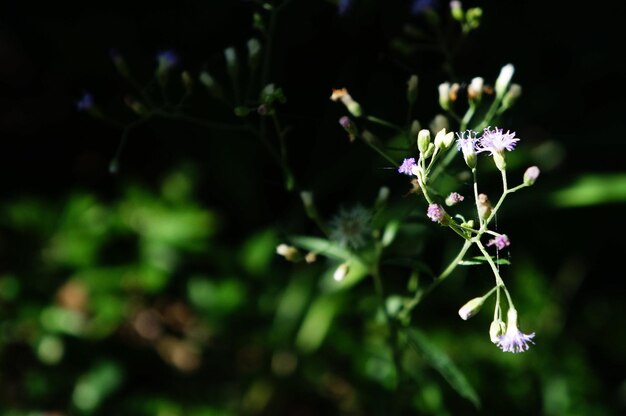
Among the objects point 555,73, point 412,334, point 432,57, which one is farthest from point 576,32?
point 412,334

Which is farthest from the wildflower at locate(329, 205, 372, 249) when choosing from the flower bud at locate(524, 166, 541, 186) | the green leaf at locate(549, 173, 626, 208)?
the green leaf at locate(549, 173, 626, 208)

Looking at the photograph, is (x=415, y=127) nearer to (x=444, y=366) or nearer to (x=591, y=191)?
(x=444, y=366)

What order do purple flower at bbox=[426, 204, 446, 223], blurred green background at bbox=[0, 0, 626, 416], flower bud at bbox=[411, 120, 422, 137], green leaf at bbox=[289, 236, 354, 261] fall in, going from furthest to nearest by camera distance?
blurred green background at bbox=[0, 0, 626, 416] < green leaf at bbox=[289, 236, 354, 261] < flower bud at bbox=[411, 120, 422, 137] < purple flower at bbox=[426, 204, 446, 223]

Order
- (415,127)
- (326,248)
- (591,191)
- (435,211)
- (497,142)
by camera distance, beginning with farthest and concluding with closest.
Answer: (591,191)
(326,248)
(415,127)
(497,142)
(435,211)

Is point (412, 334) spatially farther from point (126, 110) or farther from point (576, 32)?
point (576, 32)

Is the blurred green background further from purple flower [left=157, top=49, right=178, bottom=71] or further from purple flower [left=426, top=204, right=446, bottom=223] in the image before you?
purple flower [left=426, top=204, right=446, bottom=223]

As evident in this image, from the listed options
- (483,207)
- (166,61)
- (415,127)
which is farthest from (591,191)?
(166,61)
